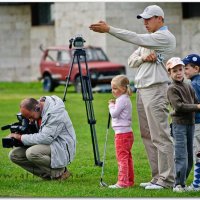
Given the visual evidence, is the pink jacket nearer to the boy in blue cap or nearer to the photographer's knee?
the boy in blue cap

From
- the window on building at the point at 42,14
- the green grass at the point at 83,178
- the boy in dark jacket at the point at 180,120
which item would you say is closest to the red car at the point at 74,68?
the window on building at the point at 42,14

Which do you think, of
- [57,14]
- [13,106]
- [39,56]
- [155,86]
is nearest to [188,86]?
[155,86]

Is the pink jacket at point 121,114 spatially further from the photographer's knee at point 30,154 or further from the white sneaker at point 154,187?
the photographer's knee at point 30,154

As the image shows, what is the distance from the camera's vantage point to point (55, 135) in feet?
38.0

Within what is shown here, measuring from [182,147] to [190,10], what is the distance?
99.6 ft

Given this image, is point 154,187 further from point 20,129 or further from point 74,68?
point 74,68

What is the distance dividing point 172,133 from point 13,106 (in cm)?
1591

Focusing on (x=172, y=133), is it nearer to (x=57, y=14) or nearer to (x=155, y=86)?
(x=155, y=86)

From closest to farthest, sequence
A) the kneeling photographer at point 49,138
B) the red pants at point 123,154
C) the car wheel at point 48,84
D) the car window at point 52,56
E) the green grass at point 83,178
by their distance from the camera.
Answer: the green grass at point 83,178, the red pants at point 123,154, the kneeling photographer at point 49,138, the car wheel at point 48,84, the car window at point 52,56

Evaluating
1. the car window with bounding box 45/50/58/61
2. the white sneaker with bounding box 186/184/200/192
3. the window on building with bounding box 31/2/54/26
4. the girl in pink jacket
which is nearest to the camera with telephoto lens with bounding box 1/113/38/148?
the girl in pink jacket

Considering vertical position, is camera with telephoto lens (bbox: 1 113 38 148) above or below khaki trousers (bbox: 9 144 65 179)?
above

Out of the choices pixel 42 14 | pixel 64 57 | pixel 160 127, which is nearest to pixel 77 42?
pixel 160 127

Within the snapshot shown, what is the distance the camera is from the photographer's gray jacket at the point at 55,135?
37.9 ft

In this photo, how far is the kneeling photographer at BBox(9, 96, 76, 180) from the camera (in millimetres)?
11539
